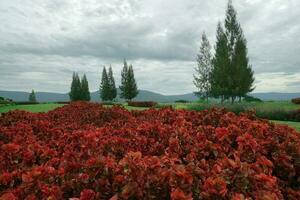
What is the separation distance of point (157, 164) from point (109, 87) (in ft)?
287

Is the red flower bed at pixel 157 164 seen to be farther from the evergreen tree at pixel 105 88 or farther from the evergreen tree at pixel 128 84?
the evergreen tree at pixel 105 88

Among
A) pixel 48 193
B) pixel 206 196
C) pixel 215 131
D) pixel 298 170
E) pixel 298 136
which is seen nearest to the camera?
pixel 206 196

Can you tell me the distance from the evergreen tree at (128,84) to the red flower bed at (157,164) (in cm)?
7365

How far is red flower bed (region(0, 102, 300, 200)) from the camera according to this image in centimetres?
264

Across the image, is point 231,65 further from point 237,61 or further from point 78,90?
point 78,90

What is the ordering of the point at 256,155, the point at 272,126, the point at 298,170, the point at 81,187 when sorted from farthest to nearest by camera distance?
the point at 272,126 → the point at 298,170 → the point at 256,155 → the point at 81,187

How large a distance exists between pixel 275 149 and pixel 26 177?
9.88 feet

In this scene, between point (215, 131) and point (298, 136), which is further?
point (298, 136)

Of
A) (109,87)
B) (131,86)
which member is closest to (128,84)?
(131,86)

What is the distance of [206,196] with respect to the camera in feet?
8.12

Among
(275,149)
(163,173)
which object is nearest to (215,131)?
(275,149)

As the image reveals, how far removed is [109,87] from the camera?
89.6 m

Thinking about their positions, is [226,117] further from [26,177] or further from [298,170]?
[26,177]

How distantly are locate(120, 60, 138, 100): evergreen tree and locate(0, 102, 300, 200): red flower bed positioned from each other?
7365cm
